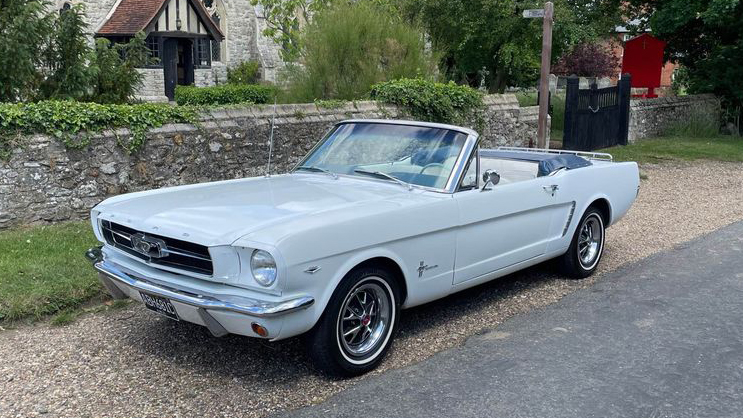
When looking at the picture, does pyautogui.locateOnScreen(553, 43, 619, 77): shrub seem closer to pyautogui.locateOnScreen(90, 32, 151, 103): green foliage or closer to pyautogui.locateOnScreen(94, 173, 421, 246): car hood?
pyautogui.locateOnScreen(90, 32, 151, 103): green foliage

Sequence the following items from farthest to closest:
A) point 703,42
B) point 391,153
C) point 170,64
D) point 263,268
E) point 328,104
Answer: point 170,64, point 703,42, point 328,104, point 391,153, point 263,268

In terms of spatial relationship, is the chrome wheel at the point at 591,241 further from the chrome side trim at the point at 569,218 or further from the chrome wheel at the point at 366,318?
the chrome wheel at the point at 366,318

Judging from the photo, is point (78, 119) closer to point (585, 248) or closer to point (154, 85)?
point (585, 248)

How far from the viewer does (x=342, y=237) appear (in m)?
4.37

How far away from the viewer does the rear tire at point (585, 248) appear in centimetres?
677

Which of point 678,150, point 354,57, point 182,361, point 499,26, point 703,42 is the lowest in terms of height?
point 182,361

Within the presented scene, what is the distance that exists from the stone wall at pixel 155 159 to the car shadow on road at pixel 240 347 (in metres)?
3.09

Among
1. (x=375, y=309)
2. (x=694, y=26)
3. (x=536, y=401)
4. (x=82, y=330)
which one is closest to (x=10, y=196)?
(x=82, y=330)

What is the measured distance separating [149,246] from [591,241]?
14.0ft

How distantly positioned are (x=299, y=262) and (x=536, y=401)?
156 cm

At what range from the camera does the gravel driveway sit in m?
4.21

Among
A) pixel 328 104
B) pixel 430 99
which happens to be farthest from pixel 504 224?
pixel 430 99

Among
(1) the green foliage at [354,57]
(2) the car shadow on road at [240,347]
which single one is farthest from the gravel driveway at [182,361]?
(1) the green foliage at [354,57]

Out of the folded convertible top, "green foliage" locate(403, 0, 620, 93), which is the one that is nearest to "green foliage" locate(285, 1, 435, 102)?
the folded convertible top
